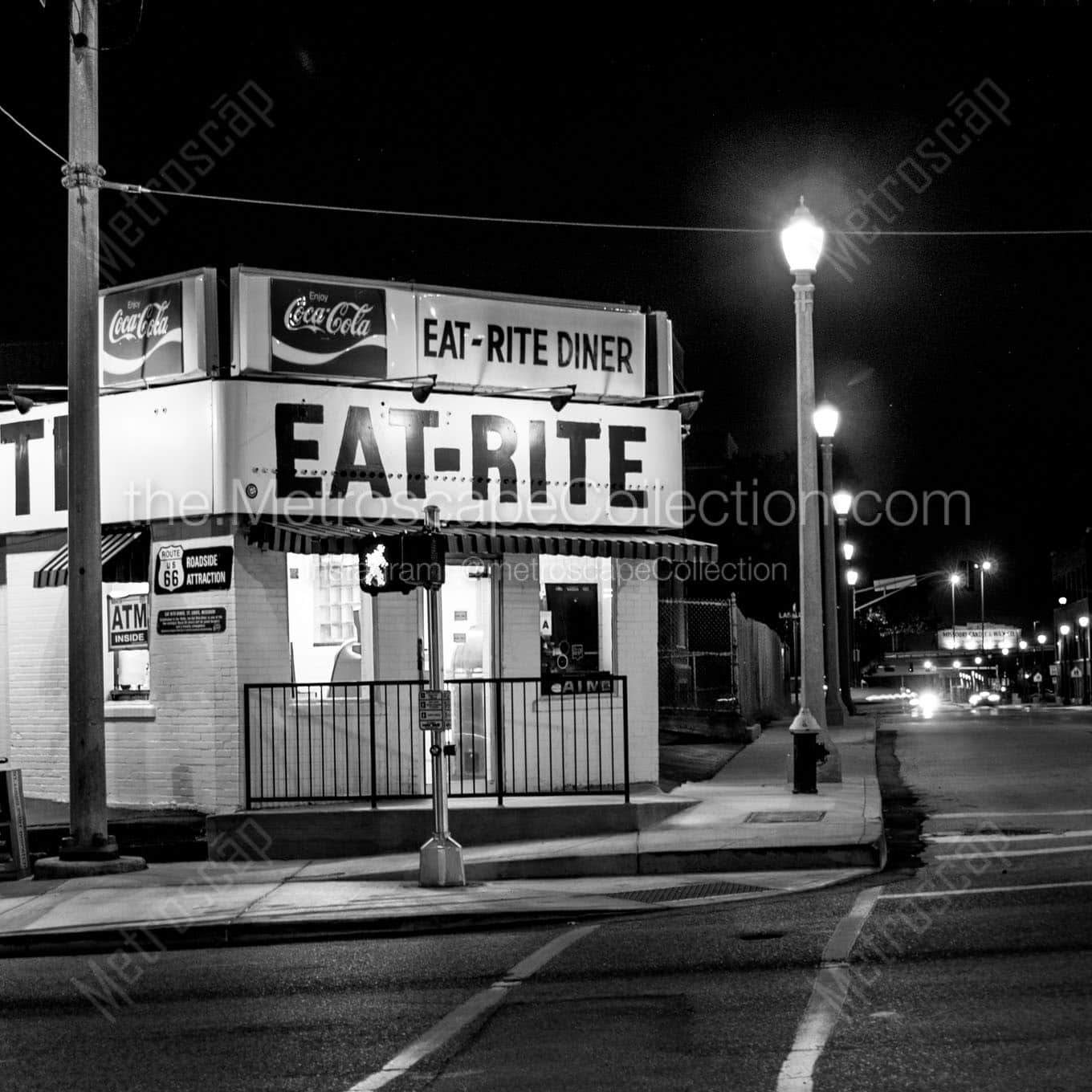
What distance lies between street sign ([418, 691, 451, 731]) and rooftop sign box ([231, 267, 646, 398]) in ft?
15.8

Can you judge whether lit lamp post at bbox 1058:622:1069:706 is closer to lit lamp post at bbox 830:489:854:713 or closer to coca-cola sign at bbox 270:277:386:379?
lit lamp post at bbox 830:489:854:713

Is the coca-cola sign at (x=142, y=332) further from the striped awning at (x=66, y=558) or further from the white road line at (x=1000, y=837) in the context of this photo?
the white road line at (x=1000, y=837)

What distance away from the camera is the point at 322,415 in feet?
52.5

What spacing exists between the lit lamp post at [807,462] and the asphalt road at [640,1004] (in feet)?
19.3

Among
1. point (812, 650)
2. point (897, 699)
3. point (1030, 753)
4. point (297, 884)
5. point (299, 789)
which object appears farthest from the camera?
point (897, 699)

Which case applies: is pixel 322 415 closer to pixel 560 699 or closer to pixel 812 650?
pixel 560 699

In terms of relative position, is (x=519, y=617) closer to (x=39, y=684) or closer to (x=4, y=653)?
(x=39, y=684)

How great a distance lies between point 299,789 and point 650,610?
449 cm

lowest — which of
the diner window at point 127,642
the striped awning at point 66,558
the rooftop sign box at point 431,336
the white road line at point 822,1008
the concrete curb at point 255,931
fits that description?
the concrete curb at point 255,931

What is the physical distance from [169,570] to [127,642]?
114 centimetres

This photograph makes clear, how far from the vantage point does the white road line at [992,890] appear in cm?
1108

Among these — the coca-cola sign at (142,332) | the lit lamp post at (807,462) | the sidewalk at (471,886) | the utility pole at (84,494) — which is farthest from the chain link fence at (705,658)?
the utility pole at (84,494)

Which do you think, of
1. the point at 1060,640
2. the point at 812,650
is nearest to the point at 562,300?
the point at 812,650

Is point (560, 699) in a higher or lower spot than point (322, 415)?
lower
